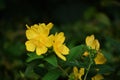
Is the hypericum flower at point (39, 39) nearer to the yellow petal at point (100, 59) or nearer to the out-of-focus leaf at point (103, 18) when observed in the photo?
the yellow petal at point (100, 59)

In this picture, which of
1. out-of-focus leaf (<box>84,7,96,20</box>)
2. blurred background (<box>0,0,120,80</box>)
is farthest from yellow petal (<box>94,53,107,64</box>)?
out-of-focus leaf (<box>84,7,96,20</box>)

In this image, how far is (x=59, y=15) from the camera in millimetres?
4605

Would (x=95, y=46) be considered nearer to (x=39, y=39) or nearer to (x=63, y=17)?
(x=39, y=39)

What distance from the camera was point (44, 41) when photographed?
→ 1.91m

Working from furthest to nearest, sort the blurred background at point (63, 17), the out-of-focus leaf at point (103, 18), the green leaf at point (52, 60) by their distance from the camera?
the out-of-focus leaf at point (103, 18)
the blurred background at point (63, 17)
the green leaf at point (52, 60)

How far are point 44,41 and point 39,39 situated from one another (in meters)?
0.03

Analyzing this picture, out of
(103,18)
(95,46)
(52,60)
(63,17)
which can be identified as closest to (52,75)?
(52,60)

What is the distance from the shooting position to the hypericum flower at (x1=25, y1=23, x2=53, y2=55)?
191cm

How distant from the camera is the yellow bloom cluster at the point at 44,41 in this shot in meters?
1.90

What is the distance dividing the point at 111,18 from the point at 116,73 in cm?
228

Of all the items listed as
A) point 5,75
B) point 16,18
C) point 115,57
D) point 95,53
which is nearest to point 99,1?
point 16,18

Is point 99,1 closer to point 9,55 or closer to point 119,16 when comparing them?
point 119,16

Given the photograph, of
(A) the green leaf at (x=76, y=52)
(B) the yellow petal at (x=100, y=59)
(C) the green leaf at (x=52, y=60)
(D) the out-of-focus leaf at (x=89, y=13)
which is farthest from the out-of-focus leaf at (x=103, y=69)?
(D) the out-of-focus leaf at (x=89, y=13)

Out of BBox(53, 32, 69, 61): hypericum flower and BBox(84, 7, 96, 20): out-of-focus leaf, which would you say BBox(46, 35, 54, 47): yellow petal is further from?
BBox(84, 7, 96, 20): out-of-focus leaf
